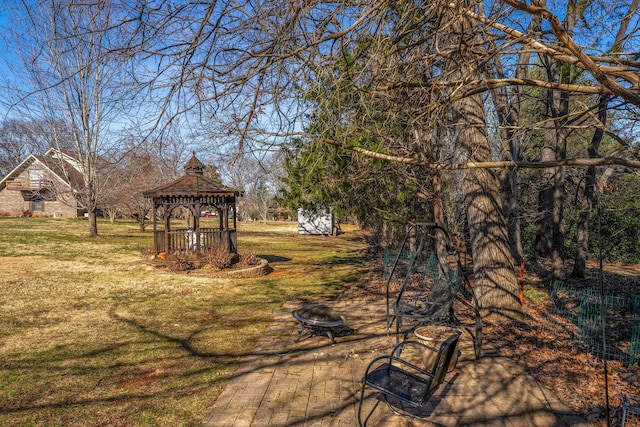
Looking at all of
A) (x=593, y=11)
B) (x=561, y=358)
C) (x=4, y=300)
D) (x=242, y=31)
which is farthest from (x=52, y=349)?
(x=593, y=11)

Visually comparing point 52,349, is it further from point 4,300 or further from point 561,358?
point 561,358

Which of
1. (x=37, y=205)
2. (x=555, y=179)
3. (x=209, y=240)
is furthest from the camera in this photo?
(x=37, y=205)

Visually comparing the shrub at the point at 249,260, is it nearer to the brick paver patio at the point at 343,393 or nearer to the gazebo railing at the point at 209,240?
the gazebo railing at the point at 209,240

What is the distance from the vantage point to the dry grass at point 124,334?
4312 millimetres

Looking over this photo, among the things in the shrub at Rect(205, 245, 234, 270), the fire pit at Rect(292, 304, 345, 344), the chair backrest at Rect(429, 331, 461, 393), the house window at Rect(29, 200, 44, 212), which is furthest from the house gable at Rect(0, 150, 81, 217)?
the chair backrest at Rect(429, 331, 461, 393)

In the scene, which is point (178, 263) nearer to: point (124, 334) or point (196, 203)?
point (196, 203)

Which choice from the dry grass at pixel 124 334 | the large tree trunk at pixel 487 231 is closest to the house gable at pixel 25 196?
the dry grass at pixel 124 334

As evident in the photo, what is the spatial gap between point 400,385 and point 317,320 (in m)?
2.51

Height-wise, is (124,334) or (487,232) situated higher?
(487,232)

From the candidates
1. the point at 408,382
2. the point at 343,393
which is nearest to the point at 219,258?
the point at 343,393

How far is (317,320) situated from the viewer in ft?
19.7

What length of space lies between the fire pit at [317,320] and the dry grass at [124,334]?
914mm

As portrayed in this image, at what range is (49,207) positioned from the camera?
40500 millimetres

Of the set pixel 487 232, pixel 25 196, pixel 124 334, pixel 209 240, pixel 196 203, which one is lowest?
pixel 124 334
